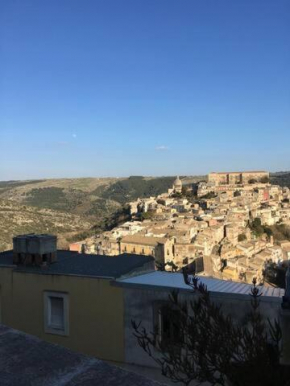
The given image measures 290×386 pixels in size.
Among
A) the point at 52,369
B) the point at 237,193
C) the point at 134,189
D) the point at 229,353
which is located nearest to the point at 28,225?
the point at 237,193

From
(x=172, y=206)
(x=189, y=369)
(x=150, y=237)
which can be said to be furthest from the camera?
(x=172, y=206)

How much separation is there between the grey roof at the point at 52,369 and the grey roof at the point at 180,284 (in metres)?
3.89

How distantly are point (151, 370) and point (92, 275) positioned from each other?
4.83 feet

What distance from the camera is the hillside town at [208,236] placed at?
127 ft

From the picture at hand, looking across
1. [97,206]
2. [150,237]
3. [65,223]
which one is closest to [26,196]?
[97,206]

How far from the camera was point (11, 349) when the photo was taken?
4.69 ft

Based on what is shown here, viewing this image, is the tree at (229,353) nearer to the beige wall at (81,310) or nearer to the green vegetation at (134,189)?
the beige wall at (81,310)

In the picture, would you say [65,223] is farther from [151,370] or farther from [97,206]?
[151,370]

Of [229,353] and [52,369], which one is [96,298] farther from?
[52,369]

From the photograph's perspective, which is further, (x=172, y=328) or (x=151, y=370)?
(x=151, y=370)

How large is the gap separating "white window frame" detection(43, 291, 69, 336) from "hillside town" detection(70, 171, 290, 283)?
20.5 metres

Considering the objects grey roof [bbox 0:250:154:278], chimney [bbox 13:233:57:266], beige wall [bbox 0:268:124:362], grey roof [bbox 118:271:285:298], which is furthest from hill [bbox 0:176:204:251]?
grey roof [bbox 118:271:285:298]

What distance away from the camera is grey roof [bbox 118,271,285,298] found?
17.5ft

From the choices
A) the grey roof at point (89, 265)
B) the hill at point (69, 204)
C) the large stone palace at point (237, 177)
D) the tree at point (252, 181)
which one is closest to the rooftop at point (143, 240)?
the hill at point (69, 204)
